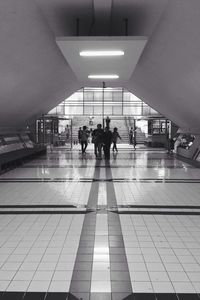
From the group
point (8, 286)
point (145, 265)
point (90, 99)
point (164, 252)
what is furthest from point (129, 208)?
point (90, 99)

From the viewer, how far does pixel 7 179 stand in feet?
33.0

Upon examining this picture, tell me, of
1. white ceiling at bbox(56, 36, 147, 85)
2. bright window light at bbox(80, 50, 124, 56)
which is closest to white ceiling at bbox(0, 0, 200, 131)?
bright window light at bbox(80, 50, 124, 56)

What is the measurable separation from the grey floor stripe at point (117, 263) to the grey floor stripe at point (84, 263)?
25 cm

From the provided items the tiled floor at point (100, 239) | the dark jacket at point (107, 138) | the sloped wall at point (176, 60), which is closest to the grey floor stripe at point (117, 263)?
the tiled floor at point (100, 239)

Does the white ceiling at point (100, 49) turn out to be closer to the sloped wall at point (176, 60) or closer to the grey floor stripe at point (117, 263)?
the sloped wall at point (176, 60)

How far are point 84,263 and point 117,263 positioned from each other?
0.38 m

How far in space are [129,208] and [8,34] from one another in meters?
4.72

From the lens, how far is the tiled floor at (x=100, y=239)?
11.0ft

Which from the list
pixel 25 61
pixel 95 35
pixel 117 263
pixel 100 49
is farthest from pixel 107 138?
pixel 117 263

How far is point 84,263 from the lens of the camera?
3.86 m

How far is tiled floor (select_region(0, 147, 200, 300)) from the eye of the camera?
336 cm

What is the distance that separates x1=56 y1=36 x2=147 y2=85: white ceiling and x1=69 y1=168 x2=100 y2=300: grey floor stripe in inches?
140

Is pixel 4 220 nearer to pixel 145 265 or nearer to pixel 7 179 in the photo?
pixel 145 265

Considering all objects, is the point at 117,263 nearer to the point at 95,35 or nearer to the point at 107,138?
the point at 95,35
